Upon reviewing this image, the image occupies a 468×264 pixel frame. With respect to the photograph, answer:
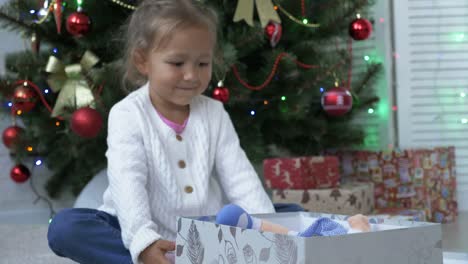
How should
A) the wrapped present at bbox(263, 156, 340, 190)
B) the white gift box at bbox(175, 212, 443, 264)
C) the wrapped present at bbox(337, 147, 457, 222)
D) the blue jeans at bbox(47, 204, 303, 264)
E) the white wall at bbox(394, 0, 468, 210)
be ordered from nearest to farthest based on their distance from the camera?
the white gift box at bbox(175, 212, 443, 264) < the blue jeans at bbox(47, 204, 303, 264) < the wrapped present at bbox(263, 156, 340, 190) < the wrapped present at bbox(337, 147, 457, 222) < the white wall at bbox(394, 0, 468, 210)

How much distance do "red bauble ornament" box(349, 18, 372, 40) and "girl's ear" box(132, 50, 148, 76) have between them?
102 cm

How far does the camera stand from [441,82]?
8.75 feet

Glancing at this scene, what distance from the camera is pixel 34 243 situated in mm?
1946

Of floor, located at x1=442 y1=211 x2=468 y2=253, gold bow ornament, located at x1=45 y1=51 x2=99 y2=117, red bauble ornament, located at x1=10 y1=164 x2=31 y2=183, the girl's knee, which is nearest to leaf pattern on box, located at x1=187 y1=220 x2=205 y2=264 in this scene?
the girl's knee

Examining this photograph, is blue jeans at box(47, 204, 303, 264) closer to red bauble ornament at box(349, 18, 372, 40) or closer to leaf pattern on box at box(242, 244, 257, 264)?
leaf pattern on box at box(242, 244, 257, 264)

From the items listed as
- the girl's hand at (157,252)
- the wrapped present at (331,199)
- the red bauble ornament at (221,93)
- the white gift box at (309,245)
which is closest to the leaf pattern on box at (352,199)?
the wrapped present at (331,199)

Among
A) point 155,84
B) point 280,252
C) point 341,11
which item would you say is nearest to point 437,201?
point 341,11

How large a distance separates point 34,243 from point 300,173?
0.84 meters

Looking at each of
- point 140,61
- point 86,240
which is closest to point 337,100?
point 140,61

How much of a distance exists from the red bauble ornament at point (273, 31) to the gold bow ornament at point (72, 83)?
533 mm

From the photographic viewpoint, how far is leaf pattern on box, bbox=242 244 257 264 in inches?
33.1

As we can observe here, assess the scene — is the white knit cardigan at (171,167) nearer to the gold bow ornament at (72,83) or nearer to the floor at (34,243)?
the floor at (34,243)

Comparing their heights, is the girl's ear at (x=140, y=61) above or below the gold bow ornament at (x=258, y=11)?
below

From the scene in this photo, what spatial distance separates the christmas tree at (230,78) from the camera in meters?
2.23
